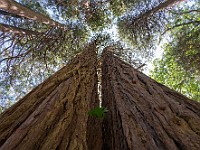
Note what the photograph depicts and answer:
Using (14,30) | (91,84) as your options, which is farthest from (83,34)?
(91,84)

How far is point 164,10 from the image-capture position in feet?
28.7

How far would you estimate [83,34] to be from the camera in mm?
8977

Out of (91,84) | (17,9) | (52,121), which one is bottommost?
(52,121)

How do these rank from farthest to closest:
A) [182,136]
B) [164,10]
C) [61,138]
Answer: [164,10]
[61,138]
[182,136]

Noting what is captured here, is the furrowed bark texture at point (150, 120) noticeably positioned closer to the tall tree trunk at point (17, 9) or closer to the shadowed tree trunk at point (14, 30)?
the tall tree trunk at point (17, 9)

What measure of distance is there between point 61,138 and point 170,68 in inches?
309

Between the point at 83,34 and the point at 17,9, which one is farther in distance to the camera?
the point at 83,34

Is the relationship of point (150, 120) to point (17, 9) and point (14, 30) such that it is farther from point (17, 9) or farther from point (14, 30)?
point (14, 30)

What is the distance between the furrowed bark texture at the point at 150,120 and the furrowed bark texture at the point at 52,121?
9.8 inches

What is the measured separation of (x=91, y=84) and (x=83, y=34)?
5448 millimetres

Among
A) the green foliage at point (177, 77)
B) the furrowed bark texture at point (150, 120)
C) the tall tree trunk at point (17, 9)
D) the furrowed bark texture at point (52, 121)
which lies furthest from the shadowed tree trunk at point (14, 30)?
the furrowed bark texture at point (150, 120)

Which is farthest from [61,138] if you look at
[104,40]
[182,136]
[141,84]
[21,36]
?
[21,36]

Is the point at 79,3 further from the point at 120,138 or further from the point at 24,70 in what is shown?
the point at 120,138

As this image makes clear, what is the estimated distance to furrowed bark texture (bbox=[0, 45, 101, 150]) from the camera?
1642 millimetres
